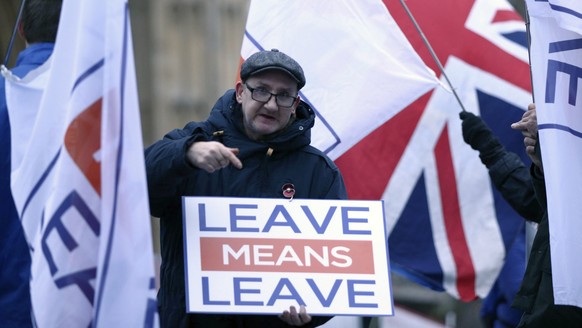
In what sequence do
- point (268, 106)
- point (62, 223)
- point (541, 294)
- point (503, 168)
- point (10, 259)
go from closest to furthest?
point (62, 223)
point (268, 106)
point (541, 294)
point (10, 259)
point (503, 168)

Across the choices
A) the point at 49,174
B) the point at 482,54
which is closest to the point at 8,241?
the point at 49,174

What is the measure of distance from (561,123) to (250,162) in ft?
3.74

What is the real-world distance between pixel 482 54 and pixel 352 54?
141 cm

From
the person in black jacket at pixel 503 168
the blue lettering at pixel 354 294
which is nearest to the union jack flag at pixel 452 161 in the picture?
the person in black jacket at pixel 503 168

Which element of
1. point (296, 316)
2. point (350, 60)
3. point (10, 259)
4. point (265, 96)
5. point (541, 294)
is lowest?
point (296, 316)

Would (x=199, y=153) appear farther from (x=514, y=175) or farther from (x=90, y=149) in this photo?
(x=514, y=175)

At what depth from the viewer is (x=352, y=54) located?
723 centimetres

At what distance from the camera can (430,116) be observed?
8.22 metres

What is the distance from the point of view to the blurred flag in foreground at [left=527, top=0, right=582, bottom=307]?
216 inches

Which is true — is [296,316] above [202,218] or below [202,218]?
below

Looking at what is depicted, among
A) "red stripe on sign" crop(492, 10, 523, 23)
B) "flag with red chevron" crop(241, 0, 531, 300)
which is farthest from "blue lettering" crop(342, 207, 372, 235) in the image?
"red stripe on sign" crop(492, 10, 523, 23)

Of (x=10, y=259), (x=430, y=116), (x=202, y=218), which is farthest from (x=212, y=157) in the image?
(x=430, y=116)

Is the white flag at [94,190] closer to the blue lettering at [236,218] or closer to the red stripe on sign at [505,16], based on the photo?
the blue lettering at [236,218]

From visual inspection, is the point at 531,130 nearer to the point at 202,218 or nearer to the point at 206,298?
the point at 202,218
